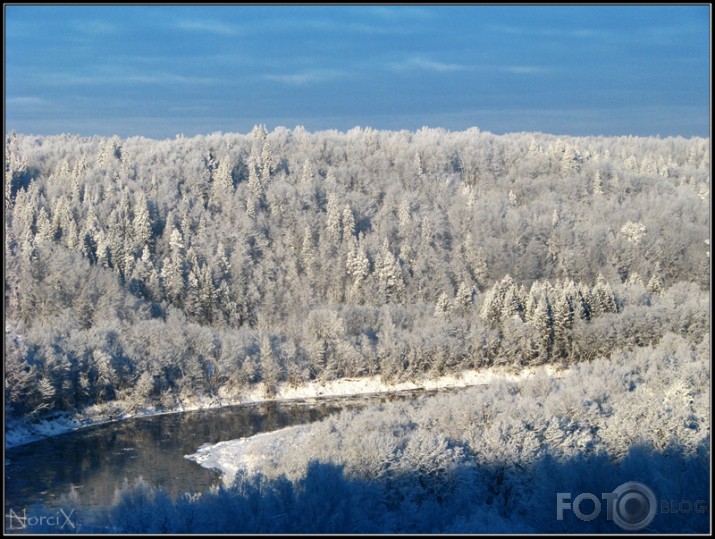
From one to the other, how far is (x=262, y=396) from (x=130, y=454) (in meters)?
20.6

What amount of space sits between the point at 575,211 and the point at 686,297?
42327 millimetres

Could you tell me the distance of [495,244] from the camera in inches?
4508

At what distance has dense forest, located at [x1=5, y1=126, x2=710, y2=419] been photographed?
241 ft

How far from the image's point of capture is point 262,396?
72.3 metres

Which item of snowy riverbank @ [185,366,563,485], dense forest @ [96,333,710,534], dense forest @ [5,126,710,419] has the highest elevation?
dense forest @ [5,126,710,419]

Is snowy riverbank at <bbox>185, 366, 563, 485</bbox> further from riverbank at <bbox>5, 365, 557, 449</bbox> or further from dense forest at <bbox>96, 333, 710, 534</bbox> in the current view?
dense forest at <bbox>96, 333, 710, 534</bbox>

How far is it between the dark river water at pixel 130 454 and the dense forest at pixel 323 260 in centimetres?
430

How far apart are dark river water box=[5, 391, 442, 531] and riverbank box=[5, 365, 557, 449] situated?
1212mm

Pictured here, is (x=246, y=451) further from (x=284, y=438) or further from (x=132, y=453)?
(x=132, y=453)

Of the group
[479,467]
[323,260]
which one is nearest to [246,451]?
[479,467]

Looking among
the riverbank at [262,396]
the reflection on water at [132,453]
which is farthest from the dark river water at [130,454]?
the riverbank at [262,396]

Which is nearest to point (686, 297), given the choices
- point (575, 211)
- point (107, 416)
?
point (575, 211)

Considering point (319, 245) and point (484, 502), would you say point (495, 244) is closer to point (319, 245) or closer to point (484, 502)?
point (319, 245)

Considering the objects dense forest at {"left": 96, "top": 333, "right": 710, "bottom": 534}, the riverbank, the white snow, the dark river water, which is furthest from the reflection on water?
dense forest at {"left": 96, "top": 333, "right": 710, "bottom": 534}
